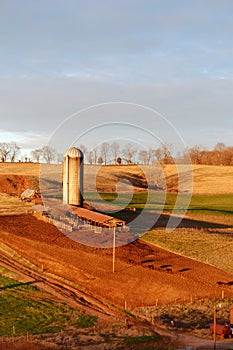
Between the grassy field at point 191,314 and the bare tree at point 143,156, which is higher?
the bare tree at point 143,156

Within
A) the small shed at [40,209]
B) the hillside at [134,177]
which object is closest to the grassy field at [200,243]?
the small shed at [40,209]

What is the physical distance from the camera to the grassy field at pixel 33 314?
77.9ft

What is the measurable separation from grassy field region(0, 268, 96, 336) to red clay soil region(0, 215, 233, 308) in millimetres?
3023

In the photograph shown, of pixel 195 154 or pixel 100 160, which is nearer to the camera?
pixel 100 160

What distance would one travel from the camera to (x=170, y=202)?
7675 centimetres

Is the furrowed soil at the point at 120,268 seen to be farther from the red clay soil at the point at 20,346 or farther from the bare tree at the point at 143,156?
the bare tree at the point at 143,156

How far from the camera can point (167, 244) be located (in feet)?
131

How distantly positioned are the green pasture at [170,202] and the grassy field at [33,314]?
1423 inches

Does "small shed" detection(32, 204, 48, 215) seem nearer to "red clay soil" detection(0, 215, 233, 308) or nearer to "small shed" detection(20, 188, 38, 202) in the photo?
"small shed" detection(20, 188, 38, 202)

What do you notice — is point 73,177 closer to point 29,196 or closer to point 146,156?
point 29,196

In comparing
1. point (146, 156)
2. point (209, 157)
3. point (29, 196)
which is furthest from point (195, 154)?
point (29, 196)

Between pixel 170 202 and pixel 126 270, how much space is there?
147 ft

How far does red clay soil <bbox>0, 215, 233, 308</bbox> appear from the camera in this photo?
2864cm

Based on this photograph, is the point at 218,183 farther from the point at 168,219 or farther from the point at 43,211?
the point at 43,211
